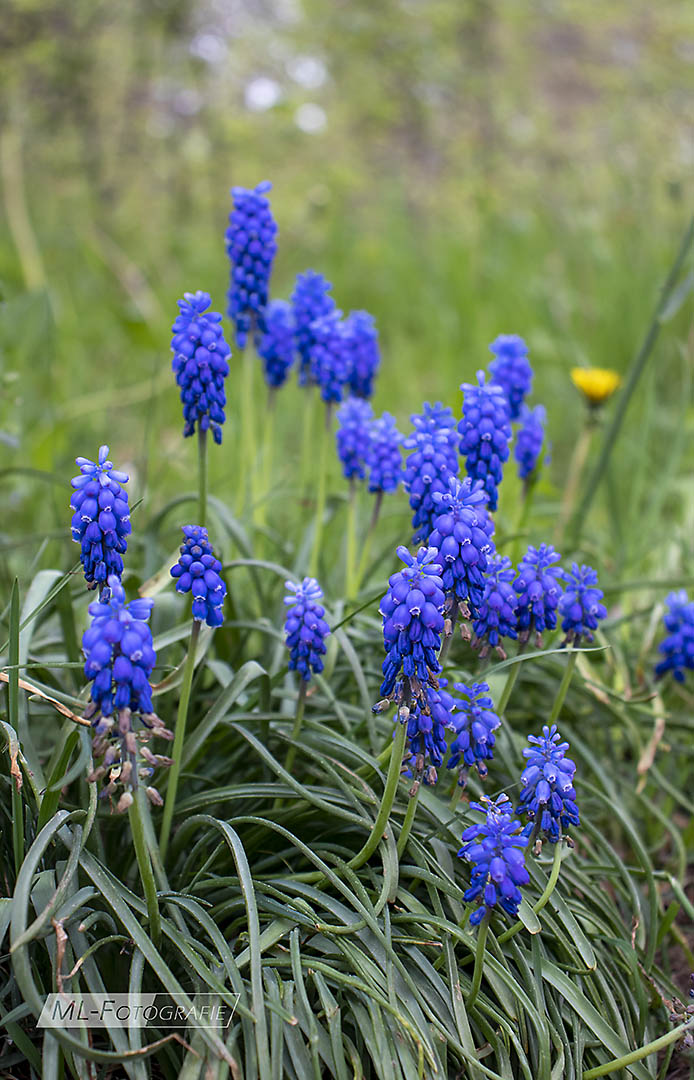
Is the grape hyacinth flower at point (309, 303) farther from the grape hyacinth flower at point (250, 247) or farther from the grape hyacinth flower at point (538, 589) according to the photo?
the grape hyacinth flower at point (538, 589)

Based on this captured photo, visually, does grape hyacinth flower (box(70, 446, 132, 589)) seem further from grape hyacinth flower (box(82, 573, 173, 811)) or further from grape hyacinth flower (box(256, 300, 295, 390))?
grape hyacinth flower (box(256, 300, 295, 390))

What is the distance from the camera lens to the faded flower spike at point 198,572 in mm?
2029

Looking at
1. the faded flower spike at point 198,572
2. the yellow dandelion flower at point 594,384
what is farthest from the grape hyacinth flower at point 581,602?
the yellow dandelion flower at point 594,384

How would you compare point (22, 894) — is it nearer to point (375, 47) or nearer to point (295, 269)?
point (295, 269)

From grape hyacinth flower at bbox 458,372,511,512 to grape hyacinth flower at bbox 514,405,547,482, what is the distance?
706mm

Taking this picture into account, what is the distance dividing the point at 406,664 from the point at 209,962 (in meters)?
0.81

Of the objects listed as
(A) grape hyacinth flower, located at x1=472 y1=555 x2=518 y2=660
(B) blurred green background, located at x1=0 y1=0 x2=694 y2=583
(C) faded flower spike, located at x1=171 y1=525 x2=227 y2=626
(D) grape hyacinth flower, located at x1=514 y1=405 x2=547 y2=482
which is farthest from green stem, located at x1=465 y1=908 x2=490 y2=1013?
(B) blurred green background, located at x1=0 y1=0 x2=694 y2=583

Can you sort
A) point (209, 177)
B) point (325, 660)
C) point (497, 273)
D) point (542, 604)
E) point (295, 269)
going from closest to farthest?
1. point (542, 604)
2. point (325, 660)
3. point (497, 273)
4. point (295, 269)
5. point (209, 177)

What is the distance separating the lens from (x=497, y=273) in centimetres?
678

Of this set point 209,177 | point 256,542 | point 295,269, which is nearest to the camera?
point 256,542

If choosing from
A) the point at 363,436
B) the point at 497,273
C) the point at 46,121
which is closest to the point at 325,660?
the point at 363,436

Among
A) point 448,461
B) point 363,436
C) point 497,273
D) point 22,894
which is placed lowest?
point 22,894

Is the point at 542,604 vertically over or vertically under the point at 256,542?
under

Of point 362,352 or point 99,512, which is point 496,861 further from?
point 362,352
